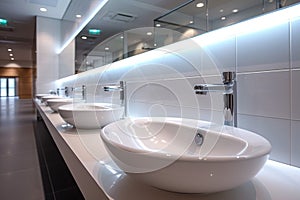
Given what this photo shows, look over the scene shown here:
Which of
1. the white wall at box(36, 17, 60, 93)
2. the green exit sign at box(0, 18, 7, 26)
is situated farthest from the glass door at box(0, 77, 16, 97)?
the white wall at box(36, 17, 60, 93)

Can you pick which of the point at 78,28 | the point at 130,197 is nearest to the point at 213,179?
the point at 130,197

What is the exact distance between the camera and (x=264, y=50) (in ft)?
2.17

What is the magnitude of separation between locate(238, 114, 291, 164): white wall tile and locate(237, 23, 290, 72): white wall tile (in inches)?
6.9

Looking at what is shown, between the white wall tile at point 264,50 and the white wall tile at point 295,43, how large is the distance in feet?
0.04

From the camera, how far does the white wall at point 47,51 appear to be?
4207 millimetres

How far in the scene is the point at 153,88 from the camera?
1247mm

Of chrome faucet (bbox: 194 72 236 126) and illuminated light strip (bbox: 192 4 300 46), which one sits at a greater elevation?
illuminated light strip (bbox: 192 4 300 46)

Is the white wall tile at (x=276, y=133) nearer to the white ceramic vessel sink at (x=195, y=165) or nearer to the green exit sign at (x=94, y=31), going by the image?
the white ceramic vessel sink at (x=195, y=165)

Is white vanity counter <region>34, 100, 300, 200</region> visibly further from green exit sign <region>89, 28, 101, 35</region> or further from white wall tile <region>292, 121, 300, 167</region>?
green exit sign <region>89, 28, 101, 35</region>

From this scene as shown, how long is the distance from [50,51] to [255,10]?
14.6 feet

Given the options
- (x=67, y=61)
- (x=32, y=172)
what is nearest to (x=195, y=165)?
(x=32, y=172)

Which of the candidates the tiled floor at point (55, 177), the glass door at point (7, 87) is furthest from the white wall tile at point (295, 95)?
the glass door at point (7, 87)

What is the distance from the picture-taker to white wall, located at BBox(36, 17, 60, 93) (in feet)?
13.8

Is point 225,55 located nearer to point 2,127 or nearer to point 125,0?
Answer: point 125,0
